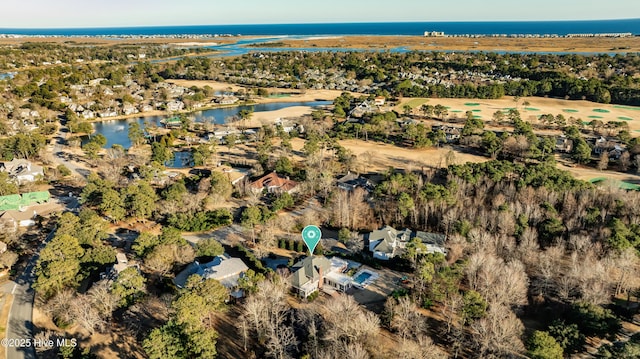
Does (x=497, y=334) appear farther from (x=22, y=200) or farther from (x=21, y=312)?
(x=22, y=200)

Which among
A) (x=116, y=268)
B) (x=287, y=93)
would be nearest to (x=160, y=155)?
(x=116, y=268)

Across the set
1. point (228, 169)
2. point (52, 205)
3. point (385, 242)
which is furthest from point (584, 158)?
point (52, 205)

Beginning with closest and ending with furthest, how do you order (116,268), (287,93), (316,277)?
1. (116,268)
2. (316,277)
3. (287,93)

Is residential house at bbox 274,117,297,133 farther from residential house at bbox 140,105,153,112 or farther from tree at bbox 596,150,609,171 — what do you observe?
tree at bbox 596,150,609,171

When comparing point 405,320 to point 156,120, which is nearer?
point 405,320

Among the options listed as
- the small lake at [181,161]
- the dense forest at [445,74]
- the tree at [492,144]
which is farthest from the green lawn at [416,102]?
the small lake at [181,161]

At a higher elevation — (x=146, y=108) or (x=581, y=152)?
(x=146, y=108)
